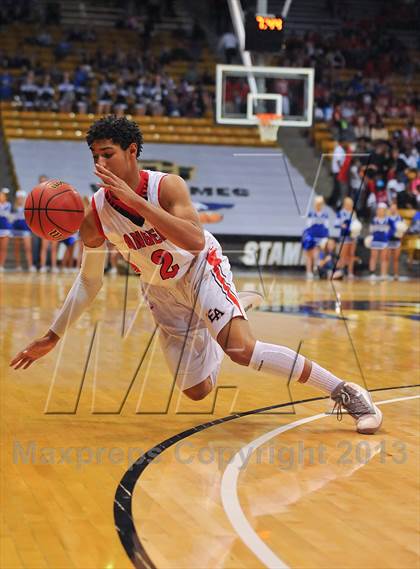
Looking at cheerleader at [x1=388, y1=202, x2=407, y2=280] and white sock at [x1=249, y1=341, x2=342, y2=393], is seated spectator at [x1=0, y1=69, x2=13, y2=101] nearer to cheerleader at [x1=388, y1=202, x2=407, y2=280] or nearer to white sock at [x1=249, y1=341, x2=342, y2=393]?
cheerleader at [x1=388, y1=202, x2=407, y2=280]

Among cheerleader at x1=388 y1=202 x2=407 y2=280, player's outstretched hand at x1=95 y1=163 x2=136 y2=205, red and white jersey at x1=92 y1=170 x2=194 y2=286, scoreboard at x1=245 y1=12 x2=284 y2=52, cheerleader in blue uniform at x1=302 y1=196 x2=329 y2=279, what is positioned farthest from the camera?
cheerleader at x1=388 y1=202 x2=407 y2=280

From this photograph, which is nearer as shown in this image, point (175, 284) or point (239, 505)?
point (239, 505)

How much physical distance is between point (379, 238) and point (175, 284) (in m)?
14.2

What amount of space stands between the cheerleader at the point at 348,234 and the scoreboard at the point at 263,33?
13.5 ft

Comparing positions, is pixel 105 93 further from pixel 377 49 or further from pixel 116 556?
pixel 116 556

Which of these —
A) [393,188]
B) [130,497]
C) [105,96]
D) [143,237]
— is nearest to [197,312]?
[143,237]

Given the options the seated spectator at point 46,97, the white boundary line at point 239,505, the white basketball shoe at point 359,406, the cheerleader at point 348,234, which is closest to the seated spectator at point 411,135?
the cheerleader at point 348,234

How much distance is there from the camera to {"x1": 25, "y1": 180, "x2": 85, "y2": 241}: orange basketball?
15.5 ft

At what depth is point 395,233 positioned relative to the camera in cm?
1883

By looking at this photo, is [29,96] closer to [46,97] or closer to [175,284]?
[46,97]

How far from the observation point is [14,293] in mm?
13438

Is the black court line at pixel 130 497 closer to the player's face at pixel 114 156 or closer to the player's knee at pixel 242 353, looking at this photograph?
the player's knee at pixel 242 353

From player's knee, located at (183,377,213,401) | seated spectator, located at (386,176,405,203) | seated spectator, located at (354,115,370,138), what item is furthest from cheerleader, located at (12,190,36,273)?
player's knee, located at (183,377,213,401)

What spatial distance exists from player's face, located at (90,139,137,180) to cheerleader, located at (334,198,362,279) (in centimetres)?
1377
